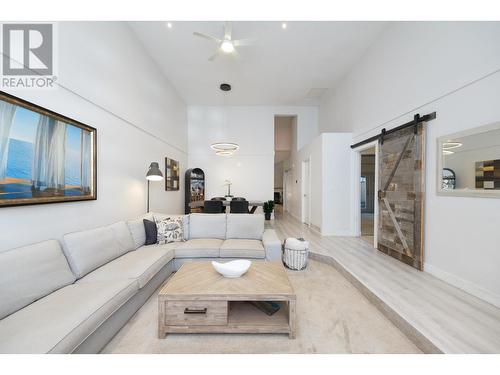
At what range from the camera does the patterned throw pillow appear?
3.02 metres

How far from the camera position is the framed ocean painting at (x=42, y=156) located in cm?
159

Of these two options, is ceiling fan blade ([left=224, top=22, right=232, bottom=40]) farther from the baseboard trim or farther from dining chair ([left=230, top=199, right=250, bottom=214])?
the baseboard trim

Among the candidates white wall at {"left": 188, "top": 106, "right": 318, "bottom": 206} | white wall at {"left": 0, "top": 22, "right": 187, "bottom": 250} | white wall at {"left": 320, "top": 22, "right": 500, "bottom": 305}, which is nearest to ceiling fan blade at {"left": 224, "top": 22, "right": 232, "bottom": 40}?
white wall at {"left": 0, "top": 22, "right": 187, "bottom": 250}

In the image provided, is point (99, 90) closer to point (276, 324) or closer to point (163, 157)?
point (163, 157)

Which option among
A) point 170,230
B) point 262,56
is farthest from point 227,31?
point 170,230

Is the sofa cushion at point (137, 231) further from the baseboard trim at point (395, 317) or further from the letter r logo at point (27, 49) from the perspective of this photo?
the baseboard trim at point (395, 317)

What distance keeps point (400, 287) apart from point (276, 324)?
159cm

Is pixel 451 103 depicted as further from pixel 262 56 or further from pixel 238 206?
pixel 238 206

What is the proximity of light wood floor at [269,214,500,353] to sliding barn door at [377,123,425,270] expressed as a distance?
278 millimetres

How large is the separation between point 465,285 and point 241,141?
6.10 metres

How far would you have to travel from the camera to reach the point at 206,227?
3.30 m

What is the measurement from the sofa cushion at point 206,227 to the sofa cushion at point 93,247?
98 centimetres

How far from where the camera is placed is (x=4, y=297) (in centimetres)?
127
